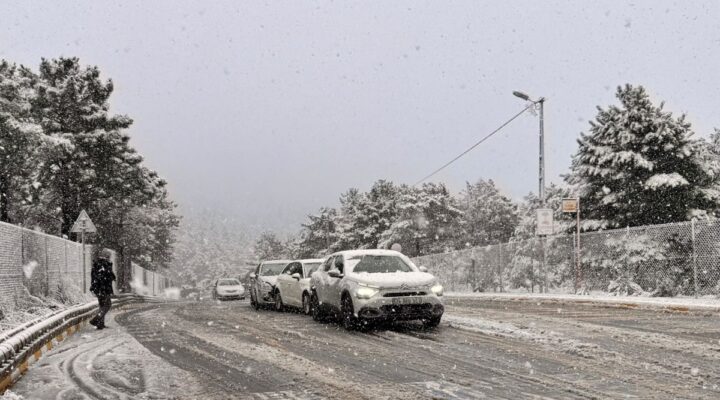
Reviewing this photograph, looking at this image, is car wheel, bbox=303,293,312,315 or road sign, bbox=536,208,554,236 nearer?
car wheel, bbox=303,293,312,315

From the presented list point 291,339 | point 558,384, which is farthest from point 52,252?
point 558,384

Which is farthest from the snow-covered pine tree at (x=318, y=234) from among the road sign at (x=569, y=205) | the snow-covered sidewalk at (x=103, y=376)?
the snow-covered sidewalk at (x=103, y=376)

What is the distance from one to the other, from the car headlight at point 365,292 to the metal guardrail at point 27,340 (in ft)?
16.1

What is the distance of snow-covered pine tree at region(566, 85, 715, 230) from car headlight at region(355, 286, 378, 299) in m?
18.8

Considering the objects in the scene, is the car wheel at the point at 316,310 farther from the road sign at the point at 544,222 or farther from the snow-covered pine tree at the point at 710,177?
the snow-covered pine tree at the point at 710,177

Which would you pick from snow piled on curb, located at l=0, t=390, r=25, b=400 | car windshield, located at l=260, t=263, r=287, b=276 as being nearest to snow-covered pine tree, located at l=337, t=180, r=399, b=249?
car windshield, located at l=260, t=263, r=287, b=276

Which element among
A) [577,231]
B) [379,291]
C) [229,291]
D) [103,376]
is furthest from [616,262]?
[229,291]

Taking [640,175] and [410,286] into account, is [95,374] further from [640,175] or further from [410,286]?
[640,175]

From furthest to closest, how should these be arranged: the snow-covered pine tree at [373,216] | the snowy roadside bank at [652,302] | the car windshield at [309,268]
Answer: the snow-covered pine tree at [373,216]
the car windshield at [309,268]
the snowy roadside bank at [652,302]

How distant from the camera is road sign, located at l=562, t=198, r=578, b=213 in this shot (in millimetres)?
23312

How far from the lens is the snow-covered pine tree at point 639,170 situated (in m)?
27.1

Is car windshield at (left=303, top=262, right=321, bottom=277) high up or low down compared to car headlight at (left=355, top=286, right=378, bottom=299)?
up

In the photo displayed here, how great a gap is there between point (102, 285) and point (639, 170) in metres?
21.9

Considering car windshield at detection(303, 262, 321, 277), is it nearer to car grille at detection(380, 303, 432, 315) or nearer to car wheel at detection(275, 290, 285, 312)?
car wheel at detection(275, 290, 285, 312)
